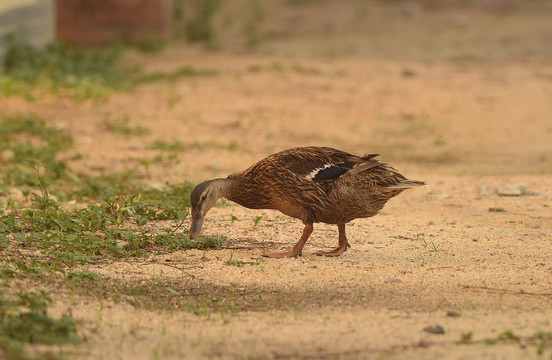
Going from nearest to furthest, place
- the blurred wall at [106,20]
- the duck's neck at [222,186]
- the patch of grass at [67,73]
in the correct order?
the duck's neck at [222,186] → the patch of grass at [67,73] → the blurred wall at [106,20]

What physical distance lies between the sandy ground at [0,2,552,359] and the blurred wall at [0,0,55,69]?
193 centimetres

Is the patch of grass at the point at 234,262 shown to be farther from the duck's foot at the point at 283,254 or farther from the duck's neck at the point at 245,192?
the duck's neck at the point at 245,192

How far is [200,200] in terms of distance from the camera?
5336 mm

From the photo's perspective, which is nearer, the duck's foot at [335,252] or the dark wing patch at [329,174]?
the dark wing patch at [329,174]

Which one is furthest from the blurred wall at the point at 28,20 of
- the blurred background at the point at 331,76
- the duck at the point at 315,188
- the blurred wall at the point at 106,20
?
the duck at the point at 315,188

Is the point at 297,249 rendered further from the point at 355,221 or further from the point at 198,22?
the point at 198,22

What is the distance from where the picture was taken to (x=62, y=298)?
4332 mm

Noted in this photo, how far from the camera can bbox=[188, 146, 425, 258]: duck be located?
5.23 meters

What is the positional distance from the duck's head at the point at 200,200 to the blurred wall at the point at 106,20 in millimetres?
12078

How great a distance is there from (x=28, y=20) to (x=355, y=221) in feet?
33.2

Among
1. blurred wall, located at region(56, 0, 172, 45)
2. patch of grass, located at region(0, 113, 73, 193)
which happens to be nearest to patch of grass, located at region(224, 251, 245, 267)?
patch of grass, located at region(0, 113, 73, 193)

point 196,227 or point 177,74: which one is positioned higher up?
point 177,74

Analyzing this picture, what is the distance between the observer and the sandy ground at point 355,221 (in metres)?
3.98

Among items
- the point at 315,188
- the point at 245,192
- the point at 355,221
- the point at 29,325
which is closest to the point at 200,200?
the point at 245,192
